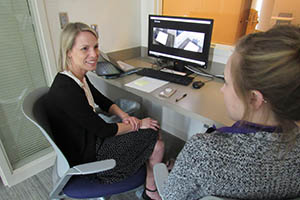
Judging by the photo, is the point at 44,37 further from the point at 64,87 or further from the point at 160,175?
the point at 160,175

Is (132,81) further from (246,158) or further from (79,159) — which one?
(246,158)

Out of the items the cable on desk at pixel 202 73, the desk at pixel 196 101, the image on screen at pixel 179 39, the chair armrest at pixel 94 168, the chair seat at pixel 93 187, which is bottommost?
the chair seat at pixel 93 187

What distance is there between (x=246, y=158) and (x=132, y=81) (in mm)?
1096

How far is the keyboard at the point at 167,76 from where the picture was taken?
148 centimetres

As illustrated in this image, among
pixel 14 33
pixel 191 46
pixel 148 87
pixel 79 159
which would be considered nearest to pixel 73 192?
pixel 79 159

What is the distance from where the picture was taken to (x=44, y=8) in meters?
1.40

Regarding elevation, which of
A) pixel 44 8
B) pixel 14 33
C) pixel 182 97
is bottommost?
pixel 182 97

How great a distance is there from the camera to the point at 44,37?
4.81ft

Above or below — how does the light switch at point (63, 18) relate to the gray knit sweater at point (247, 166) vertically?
above

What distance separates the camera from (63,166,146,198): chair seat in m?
0.97

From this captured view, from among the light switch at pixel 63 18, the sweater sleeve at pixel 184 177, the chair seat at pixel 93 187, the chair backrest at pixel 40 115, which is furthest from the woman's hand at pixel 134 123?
the light switch at pixel 63 18

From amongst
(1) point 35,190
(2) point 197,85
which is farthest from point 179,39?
(1) point 35,190

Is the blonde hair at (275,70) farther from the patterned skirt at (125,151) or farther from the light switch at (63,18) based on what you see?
the light switch at (63,18)

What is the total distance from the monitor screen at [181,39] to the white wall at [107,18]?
31 centimetres
